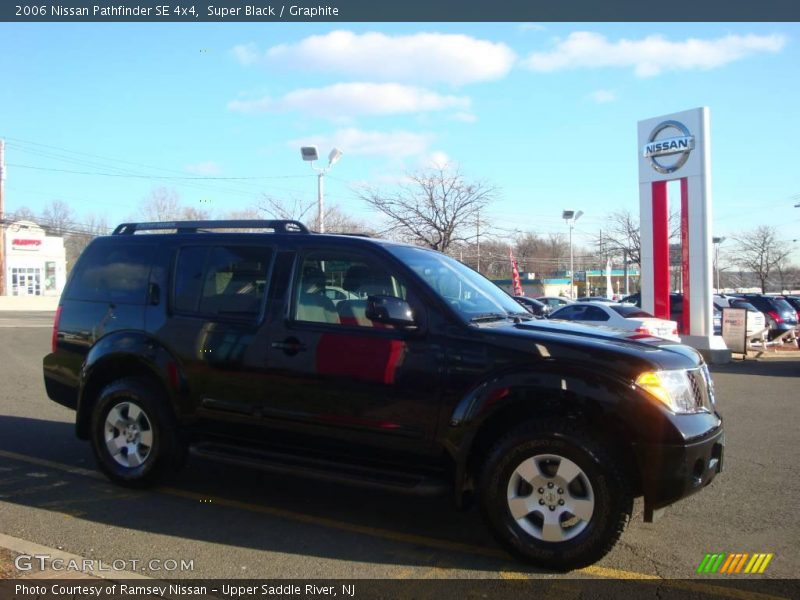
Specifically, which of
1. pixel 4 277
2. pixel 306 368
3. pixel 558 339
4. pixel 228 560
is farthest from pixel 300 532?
pixel 4 277

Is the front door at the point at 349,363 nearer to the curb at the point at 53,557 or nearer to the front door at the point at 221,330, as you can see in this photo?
the front door at the point at 221,330

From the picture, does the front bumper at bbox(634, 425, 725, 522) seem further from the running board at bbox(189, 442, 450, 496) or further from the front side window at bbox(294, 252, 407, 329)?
the front side window at bbox(294, 252, 407, 329)

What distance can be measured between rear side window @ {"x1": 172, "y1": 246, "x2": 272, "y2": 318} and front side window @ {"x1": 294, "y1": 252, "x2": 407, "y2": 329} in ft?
1.17

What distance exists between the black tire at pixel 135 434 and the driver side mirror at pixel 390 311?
207 centimetres

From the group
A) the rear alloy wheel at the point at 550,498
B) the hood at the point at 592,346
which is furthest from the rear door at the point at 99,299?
the rear alloy wheel at the point at 550,498

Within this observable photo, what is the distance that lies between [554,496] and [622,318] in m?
11.2

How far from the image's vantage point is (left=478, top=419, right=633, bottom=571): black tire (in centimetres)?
388

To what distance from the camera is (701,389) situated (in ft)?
14.0

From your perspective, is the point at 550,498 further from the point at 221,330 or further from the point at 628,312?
the point at 628,312

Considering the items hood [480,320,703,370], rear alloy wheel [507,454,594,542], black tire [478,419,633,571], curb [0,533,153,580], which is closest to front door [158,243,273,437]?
curb [0,533,153,580]

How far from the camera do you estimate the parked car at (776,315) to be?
21.2 metres

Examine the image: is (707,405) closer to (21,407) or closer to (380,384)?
(380,384)

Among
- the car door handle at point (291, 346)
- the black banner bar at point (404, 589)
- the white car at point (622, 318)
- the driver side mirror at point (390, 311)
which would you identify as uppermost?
the driver side mirror at point (390, 311)

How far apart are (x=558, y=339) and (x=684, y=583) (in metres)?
1.53
